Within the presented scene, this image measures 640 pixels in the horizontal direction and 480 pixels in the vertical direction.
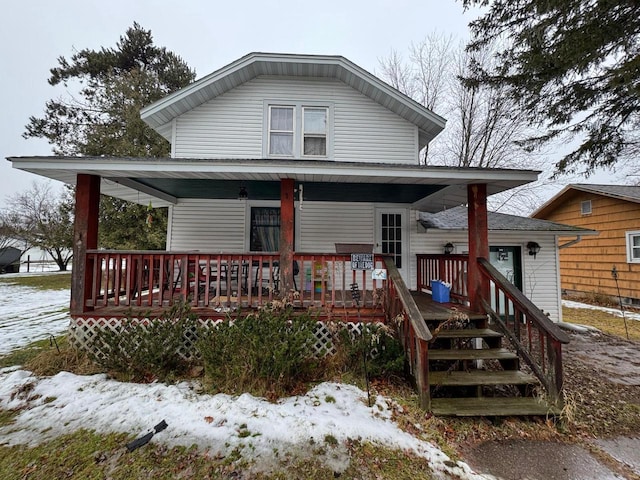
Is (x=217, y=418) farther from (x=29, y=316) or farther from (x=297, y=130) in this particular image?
(x=29, y=316)

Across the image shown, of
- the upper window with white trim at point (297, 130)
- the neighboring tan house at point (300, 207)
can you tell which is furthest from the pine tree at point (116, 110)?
the upper window with white trim at point (297, 130)

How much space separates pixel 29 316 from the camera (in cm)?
799

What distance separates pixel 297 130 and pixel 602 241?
12.4 meters

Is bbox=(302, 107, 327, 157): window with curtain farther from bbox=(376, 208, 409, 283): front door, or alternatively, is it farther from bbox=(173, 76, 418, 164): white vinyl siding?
bbox=(376, 208, 409, 283): front door

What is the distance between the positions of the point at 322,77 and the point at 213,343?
6.28 meters

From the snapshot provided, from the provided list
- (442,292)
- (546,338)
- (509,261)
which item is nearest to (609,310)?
(509,261)

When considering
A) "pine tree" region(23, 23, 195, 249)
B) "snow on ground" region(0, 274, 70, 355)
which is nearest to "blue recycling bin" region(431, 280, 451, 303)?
"snow on ground" region(0, 274, 70, 355)

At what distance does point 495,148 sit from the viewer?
51.4 ft

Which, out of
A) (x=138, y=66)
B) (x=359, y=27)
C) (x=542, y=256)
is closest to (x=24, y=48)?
(x=138, y=66)

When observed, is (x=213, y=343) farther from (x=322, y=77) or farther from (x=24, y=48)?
(x=24, y=48)

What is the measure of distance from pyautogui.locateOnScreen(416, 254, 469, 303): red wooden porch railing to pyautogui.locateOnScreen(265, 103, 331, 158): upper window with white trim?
343 centimetres

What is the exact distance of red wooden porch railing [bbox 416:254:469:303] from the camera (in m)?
5.26

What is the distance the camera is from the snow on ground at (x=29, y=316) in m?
5.96

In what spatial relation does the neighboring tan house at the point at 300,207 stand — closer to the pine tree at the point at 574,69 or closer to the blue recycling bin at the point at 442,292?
the blue recycling bin at the point at 442,292
